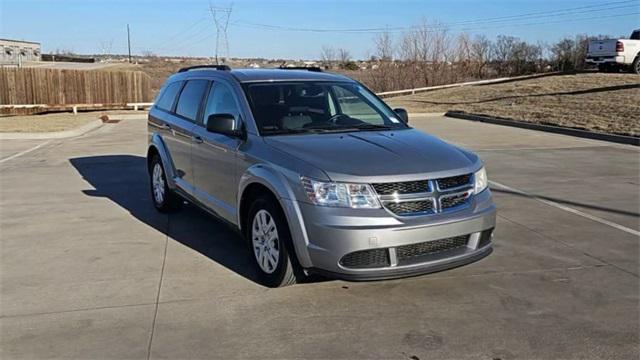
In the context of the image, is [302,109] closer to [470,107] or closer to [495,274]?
[495,274]

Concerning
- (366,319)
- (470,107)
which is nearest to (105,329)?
(366,319)

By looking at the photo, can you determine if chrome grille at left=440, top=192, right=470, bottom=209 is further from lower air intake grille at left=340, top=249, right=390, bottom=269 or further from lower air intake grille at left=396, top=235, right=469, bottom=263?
lower air intake grille at left=340, top=249, right=390, bottom=269

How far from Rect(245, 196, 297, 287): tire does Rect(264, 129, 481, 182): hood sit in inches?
19.0

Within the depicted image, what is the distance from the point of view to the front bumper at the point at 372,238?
4.06 m

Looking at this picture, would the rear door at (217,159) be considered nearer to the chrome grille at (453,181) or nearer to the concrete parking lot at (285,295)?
the concrete parking lot at (285,295)

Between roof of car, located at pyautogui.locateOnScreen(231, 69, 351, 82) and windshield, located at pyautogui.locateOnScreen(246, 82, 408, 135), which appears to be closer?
windshield, located at pyautogui.locateOnScreen(246, 82, 408, 135)

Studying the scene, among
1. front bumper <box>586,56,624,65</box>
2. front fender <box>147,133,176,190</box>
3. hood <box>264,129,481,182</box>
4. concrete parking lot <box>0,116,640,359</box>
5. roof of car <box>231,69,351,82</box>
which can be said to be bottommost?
concrete parking lot <box>0,116,640,359</box>

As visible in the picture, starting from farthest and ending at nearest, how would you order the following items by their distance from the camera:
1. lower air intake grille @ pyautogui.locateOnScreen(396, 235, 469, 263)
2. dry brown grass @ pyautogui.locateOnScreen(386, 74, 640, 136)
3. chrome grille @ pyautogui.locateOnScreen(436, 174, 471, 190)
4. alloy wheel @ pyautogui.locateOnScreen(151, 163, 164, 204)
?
1. dry brown grass @ pyautogui.locateOnScreen(386, 74, 640, 136)
2. alloy wheel @ pyautogui.locateOnScreen(151, 163, 164, 204)
3. chrome grille @ pyautogui.locateOnScreen(436, 174, 471, 190)
4. lower air intake grille @ pyautogui.locateOnScreen(396, 235, 469, 263)

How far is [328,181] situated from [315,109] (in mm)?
1540

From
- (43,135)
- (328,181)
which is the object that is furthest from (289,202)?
(43,135)

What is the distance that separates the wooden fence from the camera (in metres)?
26.9

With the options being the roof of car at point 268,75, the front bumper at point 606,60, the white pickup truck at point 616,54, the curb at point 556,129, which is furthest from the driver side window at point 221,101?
the front bumper at point 606,60

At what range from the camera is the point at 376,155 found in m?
4.48

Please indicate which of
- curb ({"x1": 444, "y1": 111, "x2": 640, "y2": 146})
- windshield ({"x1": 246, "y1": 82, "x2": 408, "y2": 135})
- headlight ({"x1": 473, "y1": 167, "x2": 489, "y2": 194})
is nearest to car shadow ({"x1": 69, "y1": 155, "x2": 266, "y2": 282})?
windshield ({"x1": 246, "y1": 82, "x2": 408, "y2": 135})
